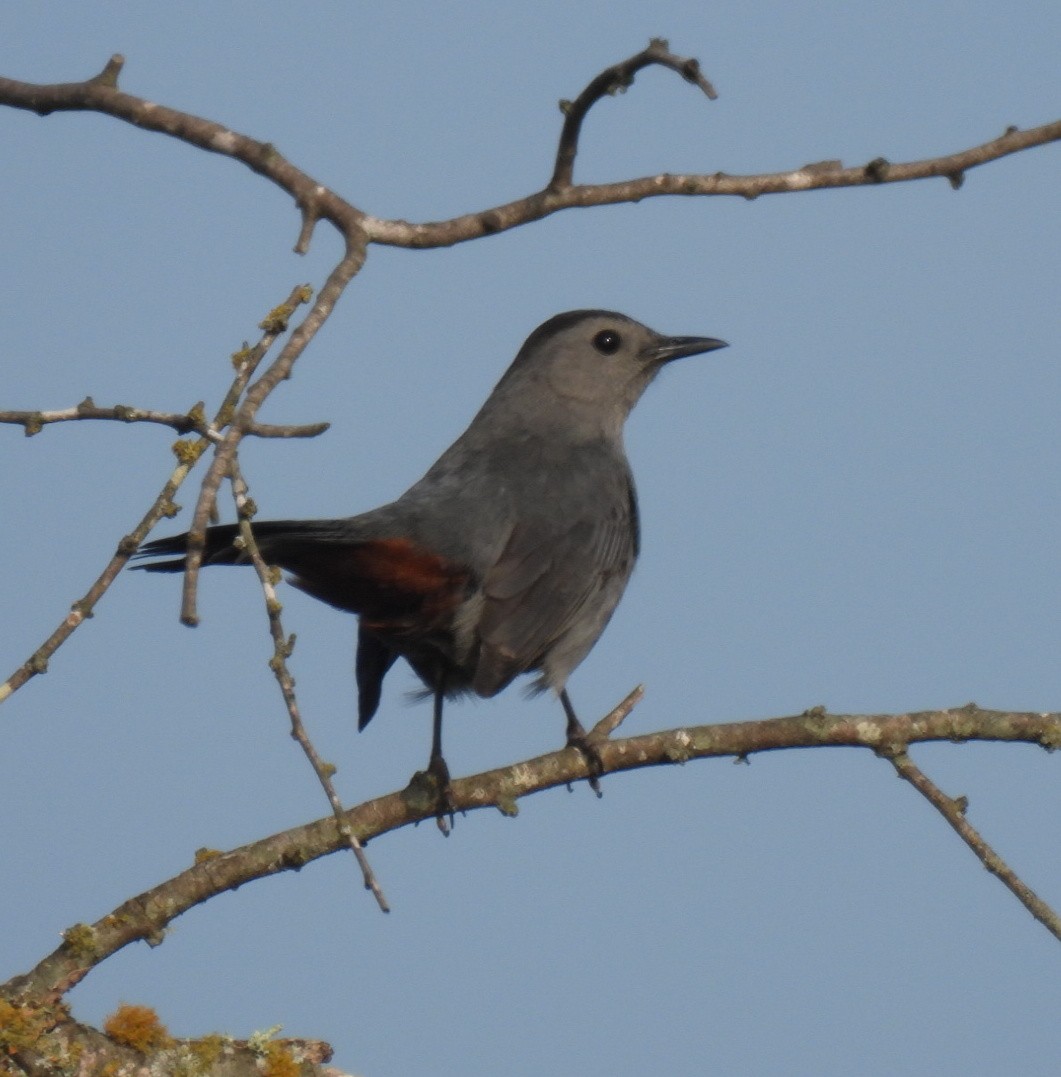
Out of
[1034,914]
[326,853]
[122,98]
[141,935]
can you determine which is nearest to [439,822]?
[326,853]

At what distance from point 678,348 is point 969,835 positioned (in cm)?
335

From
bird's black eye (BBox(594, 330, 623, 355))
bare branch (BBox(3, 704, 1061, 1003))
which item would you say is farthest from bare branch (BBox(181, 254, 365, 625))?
bird's black eye (BBox(594, 330, 623, 355))

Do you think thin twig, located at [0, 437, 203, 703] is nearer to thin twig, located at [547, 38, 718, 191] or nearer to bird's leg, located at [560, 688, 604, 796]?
thin twig, located at [547, 38, 718, 191]

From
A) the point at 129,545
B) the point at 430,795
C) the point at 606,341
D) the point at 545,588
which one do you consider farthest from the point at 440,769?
the point at 606,341

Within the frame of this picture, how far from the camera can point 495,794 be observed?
422 centimetres

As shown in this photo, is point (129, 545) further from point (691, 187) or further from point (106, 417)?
point (691, 187)

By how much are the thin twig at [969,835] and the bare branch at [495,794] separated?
0.06m

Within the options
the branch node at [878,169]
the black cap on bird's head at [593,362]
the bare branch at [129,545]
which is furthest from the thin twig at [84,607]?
the black cap on bird's head at [593,362]

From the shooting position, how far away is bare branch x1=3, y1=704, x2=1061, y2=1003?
3619 mm

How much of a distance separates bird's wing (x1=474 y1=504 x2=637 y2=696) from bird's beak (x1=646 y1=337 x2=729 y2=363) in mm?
1001

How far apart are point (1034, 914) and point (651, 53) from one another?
1955 mm

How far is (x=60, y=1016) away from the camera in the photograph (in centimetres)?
347

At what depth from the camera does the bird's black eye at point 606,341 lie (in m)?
6.39

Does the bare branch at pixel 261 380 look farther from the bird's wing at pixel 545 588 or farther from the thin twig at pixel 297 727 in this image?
the bird's wing at pixel 545 588
